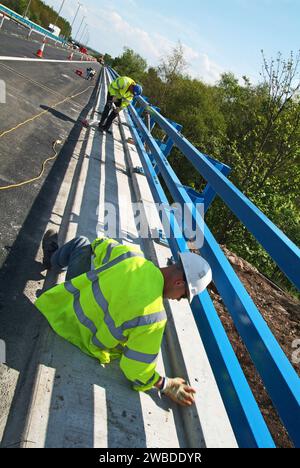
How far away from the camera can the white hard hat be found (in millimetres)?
2512

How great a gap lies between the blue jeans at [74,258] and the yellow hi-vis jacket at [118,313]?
1.29 ft

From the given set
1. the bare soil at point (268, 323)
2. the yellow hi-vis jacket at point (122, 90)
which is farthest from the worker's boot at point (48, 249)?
the yellow hi-vis jacket at point (122, 90)

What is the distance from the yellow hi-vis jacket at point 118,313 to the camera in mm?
2465

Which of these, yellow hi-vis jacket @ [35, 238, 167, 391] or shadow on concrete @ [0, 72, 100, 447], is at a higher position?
yellow hi-vis jacket @ [35, 238, 167, 391]

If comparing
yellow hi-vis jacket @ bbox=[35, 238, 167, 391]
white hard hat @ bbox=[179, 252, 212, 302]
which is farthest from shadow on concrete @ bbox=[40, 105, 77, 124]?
white hard hat @ bbox=[179, 252, 212, 302]

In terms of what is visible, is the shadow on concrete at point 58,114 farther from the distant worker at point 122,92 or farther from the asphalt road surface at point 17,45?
the asphalt road surface at point 17,45

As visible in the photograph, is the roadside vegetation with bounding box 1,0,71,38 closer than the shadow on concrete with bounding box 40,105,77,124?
No

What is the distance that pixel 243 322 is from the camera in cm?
234

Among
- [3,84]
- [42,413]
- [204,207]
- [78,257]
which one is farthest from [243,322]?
[3,84]

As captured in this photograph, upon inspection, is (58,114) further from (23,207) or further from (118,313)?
(118,313)

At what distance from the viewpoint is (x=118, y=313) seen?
98.2 inches

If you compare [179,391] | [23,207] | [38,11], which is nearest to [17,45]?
[23,207]

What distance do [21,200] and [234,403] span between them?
335cm

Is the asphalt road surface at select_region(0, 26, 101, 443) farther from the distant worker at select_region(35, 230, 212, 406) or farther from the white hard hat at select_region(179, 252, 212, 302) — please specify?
the white hard hat at select_region(179, 252, 212, 302)
